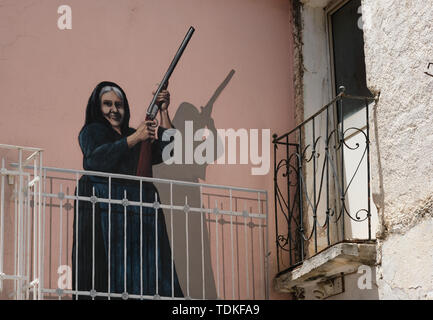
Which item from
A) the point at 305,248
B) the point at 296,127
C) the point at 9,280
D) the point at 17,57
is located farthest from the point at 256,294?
the point at 17,57

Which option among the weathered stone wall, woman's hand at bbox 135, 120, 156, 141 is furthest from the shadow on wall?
the weathered stone wall

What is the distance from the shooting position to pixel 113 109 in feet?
30.5

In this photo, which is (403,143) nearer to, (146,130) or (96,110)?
(146,130)

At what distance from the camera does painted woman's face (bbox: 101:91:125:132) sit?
9.27 meters

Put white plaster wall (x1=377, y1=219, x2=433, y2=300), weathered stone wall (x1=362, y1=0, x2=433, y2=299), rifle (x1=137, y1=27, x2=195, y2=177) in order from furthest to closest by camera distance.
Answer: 1. rifle (x1=137, y1=27, x2=195, y2=177)
2. weathered stone wall (x1=362, y1=0, x2=433, y2=299)
3. white plaster wall (x1=377, y1=219, x2=433, y2=300)

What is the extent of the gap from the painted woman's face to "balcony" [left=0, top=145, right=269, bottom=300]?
49 centimetres

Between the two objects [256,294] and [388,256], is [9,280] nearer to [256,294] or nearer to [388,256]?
[256,294]

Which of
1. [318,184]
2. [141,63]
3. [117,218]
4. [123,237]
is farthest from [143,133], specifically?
[318,184]

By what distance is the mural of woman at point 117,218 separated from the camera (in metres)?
8.80

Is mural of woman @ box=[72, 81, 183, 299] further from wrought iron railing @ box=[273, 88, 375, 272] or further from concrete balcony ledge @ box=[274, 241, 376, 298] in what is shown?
wrought iron railing @ box=[273, 88, 375, 272]

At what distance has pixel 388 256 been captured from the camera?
8234 mm

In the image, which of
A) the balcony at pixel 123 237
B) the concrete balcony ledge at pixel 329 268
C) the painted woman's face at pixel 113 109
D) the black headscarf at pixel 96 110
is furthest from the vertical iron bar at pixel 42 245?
the concrete balcony ledge at pixel 329 268

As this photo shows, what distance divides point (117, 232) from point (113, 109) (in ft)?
3.34

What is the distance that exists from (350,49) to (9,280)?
11.4ft
